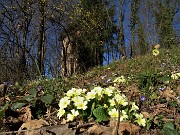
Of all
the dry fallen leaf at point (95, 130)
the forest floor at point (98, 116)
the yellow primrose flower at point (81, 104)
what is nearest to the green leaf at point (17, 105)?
the forest floor at point (98, 116)

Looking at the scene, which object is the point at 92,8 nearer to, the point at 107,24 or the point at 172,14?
the point at 107,24

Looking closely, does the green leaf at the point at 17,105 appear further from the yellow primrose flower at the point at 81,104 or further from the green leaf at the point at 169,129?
the green leaf at the point at 169,129

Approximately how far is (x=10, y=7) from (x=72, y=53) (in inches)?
187

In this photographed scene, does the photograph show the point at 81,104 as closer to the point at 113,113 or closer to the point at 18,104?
the point at 113,113

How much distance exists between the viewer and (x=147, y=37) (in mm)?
30922

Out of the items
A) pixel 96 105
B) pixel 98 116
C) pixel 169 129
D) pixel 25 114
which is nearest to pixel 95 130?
pixel 98 116

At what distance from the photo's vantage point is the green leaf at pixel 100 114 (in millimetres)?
2305

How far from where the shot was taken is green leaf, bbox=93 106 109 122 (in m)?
2.30

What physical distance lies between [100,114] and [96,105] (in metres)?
0.12

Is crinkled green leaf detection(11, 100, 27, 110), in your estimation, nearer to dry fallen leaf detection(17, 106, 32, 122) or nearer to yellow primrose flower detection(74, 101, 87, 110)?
dry fallen leaf detection(17, 106, 32, 122)

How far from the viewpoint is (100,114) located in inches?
91.4

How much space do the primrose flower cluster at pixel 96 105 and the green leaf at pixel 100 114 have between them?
0.03 metres

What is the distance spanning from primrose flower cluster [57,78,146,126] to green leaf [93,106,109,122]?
29mm

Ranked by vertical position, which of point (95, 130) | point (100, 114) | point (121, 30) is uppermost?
point (121, 30)
